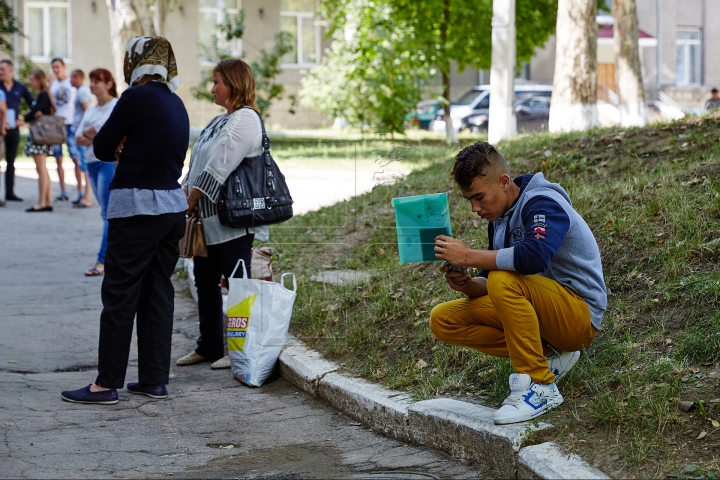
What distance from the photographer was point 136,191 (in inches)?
205

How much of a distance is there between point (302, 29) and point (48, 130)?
21.3 meters

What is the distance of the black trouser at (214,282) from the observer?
5.93 meters

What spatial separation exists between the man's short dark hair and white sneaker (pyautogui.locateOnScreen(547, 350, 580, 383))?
0.96 metres

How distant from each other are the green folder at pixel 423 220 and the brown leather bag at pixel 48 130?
10101 millimetres

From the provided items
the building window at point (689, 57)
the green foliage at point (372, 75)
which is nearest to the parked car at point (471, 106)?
the green foliage at point (372, 75)

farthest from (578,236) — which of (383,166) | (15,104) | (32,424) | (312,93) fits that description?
(312,93)

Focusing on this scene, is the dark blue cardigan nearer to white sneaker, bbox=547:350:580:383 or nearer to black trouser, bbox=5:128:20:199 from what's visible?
white sneaker, bbox=547:350:580:383

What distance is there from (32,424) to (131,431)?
545 mm

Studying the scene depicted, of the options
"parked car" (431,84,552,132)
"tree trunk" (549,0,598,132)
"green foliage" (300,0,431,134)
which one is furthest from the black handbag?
"parked car" (431,84,552,132)

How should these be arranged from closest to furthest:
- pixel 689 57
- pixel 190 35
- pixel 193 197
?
pixel 193 197 → pixel 190 35 → pixel 689 57

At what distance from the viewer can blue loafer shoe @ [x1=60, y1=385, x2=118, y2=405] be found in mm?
5258

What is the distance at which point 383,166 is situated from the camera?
19.1ft

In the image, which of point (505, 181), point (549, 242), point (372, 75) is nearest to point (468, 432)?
point (549, 242)

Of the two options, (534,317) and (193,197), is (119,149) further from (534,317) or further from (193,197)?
(534,317)
